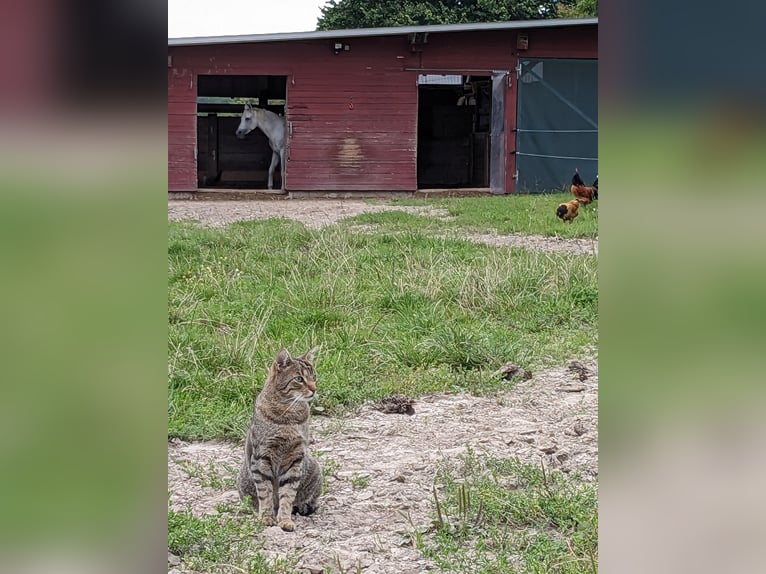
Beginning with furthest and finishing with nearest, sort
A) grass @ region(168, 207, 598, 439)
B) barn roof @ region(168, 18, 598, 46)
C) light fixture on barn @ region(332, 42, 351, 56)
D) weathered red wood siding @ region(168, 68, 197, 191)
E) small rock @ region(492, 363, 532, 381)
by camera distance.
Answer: light fixture on barn @ region(332, 42, 351, 56), weathered red wood siding @ region(168, 68, 197, 191), barn roof @ region(168, 18, 598, 46), small rock @ region(492, 363, 532, 381), grass @ region(168, 207, 598, 439)

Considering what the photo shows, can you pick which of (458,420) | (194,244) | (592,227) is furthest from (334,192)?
(458,420)

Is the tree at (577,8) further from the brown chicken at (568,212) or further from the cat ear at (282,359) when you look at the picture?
the cat ear at (282,359)

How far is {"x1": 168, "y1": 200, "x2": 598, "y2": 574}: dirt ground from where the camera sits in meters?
3.46

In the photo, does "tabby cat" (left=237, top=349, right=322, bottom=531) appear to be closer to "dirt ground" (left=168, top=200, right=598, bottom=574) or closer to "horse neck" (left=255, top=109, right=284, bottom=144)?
"dirt ground" (left=168, top=200, right=598, bottom=574)

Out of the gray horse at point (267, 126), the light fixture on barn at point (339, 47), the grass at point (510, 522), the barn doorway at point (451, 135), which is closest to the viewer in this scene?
the grass at point (510, 522)

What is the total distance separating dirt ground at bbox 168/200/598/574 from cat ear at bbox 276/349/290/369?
63cm

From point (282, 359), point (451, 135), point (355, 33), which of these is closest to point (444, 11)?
point (451, 135)

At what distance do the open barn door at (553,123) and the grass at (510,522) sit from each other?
17.2 m

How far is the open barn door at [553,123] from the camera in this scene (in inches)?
816

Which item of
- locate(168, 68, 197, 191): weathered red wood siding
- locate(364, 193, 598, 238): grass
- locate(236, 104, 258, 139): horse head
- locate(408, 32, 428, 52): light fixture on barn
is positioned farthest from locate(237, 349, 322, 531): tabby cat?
locate(236, 104, 258, 139): horse head

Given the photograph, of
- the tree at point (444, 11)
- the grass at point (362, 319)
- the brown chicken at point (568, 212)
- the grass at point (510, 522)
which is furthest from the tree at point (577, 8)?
the grass at point (510, 522)
